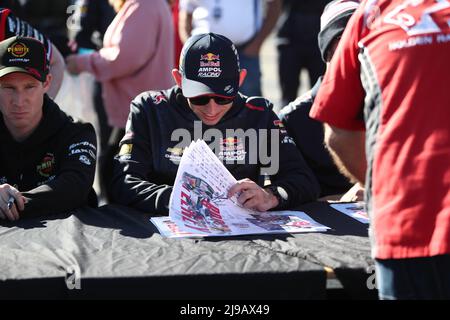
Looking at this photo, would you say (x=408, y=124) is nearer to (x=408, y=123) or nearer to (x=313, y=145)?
(x=408, y=123)

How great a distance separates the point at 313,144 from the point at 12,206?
1.54 metres

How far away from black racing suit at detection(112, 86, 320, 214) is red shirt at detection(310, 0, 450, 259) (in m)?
1.21

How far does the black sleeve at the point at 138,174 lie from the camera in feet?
9.85

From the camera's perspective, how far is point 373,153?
1.93m

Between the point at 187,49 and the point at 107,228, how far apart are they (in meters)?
0.92

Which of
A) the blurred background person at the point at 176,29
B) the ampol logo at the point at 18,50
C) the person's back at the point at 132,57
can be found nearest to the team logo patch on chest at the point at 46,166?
the ampol logo at the point at 18,50

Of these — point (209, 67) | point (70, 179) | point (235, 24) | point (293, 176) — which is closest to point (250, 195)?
point (293, 176)

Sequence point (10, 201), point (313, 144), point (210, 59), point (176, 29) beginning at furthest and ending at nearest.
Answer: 1. point (176, 29)
2. point (313, 144)
3. point (210, 59)
4. point (10, 201)

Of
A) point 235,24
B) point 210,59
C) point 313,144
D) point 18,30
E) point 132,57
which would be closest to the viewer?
point 210,59

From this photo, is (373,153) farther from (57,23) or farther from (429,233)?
(57,23)

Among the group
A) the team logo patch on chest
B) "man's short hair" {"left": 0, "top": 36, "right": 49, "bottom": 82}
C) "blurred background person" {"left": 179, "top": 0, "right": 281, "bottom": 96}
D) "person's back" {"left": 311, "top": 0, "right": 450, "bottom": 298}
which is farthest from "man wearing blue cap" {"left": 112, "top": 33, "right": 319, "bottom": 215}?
"blurred background person" {"left": 179, "top": 0, "right": 281, "bottom": 96}

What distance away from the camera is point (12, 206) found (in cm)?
281

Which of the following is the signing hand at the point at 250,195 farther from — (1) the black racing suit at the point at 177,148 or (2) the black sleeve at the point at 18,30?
(2) the black sleeve at the point at 18,30
